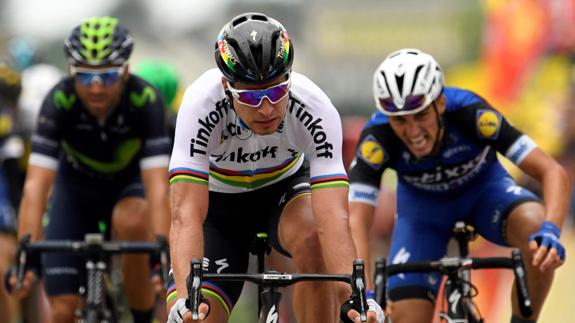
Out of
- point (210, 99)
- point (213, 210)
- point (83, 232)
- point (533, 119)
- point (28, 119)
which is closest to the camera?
point (210, 99)

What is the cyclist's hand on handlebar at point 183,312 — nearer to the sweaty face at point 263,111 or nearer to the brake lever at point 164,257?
the sweaty face at point 263,111

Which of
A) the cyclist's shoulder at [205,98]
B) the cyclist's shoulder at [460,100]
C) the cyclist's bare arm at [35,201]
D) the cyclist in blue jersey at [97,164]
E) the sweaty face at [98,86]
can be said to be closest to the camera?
the cyclist's shoulder at [205,98]

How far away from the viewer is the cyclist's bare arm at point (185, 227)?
7.23m

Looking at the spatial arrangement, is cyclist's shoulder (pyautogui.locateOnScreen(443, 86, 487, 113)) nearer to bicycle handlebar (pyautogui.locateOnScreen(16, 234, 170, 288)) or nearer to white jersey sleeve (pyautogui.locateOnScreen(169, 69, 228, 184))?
bicycle handlebar (pyautogui.locateOnScreen(16, 234, 170, 288))

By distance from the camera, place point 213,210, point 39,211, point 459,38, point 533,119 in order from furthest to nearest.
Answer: point 459,38
point 533,119
point 39,211
point 213,210

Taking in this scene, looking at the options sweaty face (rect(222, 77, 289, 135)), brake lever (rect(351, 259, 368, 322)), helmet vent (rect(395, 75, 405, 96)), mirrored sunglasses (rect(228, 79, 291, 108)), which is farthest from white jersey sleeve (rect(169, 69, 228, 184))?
helmet vent (rect(395, 75, 405, 96))

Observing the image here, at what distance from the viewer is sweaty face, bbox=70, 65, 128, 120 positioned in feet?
32.6

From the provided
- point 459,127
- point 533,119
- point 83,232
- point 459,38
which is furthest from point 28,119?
point 459,38

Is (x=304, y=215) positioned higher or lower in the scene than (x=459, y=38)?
lower

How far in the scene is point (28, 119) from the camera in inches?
565

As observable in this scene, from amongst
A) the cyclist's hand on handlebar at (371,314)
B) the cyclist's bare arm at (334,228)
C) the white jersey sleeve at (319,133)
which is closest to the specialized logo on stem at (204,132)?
the white jersey sleeve at (319,133)

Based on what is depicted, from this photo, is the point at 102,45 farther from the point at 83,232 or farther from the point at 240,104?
the point at 240,104

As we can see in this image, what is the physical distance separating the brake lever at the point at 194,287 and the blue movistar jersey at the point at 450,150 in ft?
8.25

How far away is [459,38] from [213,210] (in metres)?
27.0
